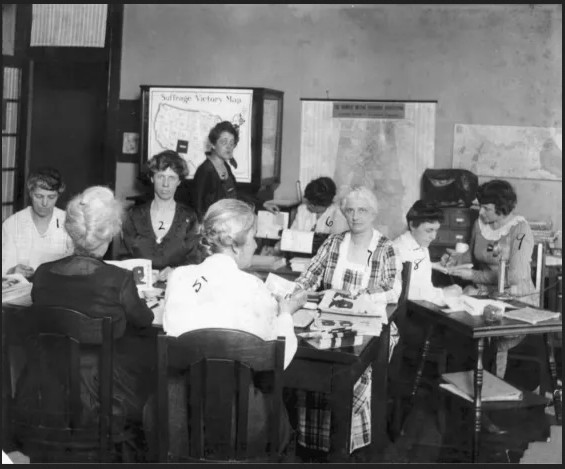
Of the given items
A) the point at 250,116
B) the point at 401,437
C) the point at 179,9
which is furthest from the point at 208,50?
the point at 401,437

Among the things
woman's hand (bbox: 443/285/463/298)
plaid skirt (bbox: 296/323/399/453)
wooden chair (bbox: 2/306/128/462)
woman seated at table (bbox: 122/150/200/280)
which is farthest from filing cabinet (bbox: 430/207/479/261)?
wooden chair (bbox: 2/306/128/462)

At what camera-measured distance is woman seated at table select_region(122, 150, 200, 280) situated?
425cm

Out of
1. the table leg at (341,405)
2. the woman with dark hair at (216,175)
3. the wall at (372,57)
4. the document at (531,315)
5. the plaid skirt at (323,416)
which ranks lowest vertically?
the plaid skirt at (323,416)

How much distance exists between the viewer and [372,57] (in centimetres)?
690

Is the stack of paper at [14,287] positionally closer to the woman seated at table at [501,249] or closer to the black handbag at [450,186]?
the woman seated at table at [501,249]

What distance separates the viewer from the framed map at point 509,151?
21.9 ft

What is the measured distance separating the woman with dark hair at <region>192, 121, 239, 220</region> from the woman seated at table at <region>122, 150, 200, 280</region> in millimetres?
991

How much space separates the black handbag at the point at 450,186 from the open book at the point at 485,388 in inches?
105

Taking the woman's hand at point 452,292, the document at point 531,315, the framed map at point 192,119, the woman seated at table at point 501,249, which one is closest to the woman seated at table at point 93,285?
the document at point 531,315

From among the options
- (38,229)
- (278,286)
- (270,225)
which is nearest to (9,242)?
(38,229)

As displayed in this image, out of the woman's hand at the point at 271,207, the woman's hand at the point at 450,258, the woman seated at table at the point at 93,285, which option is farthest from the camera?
the woman's hand at the point at 271,207

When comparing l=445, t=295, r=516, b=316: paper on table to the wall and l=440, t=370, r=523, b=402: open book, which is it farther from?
the wall

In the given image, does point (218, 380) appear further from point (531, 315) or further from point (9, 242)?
point (9, 242)

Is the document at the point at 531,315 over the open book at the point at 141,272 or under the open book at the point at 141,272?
under
